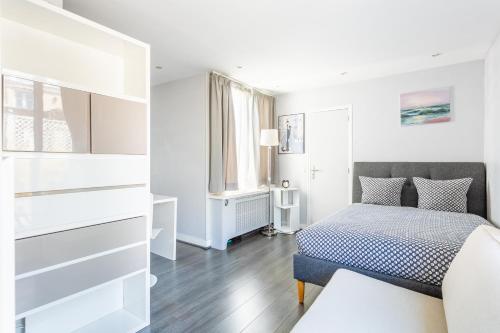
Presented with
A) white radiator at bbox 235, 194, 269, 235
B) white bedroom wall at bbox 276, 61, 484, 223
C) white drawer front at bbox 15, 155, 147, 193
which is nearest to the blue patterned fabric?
white bedroom wall at bbox 276, 61, 484, 223

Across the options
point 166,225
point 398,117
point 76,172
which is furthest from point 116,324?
point 398,117

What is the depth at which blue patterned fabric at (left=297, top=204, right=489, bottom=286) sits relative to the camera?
170cm

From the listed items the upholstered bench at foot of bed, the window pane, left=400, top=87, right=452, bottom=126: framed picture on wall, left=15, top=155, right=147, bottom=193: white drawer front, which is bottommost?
the upholstered bench at foot of bed

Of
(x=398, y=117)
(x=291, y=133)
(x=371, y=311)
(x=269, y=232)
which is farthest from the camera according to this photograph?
(x=291, y=133)

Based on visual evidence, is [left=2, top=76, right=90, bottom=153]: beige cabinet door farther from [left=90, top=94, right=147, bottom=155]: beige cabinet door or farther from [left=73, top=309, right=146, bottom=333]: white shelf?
[left=73, top=309, right=146, bottom=333]: white shelf

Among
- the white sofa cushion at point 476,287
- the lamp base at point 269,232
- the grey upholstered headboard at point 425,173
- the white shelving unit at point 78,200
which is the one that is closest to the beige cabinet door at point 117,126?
the white shelving unit at point 78,200

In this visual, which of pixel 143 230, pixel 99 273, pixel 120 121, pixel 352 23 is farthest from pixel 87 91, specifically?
pixel 352 23

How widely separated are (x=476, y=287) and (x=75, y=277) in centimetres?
196

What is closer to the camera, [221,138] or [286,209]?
[221,138]

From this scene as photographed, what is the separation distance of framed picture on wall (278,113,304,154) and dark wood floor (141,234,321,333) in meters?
1.84

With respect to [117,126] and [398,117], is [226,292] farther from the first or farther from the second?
[398,117]

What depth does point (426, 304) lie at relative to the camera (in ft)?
4.41

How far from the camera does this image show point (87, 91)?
5.17 feet

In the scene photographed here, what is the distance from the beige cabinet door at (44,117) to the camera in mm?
1293
